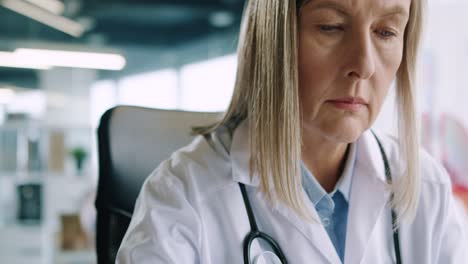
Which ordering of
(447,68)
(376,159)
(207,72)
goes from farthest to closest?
(207,72) → (447,68) → (376,159)

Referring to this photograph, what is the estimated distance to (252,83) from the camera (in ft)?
2.60

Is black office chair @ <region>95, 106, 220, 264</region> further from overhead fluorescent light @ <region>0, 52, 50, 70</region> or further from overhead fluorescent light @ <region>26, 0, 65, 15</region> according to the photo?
overhead fluorescent light @ <region>0, 52, 50, 70</region>

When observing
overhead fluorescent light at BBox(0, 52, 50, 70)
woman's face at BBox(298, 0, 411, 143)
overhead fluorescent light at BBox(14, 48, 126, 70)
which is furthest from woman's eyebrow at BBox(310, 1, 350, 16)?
overhead fluorescent light at BBox(0, 52, 50, 70)

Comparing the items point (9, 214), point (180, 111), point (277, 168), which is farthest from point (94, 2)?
point (277, 168)

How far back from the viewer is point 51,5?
427 centimetres

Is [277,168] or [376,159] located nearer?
[277,168]

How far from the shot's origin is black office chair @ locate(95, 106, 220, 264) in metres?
0.90

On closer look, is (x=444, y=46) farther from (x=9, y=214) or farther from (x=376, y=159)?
Result: (x=9, y=214)

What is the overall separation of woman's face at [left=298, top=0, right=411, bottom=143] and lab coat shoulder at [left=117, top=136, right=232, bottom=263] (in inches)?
6.8

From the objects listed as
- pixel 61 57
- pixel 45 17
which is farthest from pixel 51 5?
pixel 61 57

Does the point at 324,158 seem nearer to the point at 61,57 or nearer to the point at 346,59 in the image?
the point at 346,59

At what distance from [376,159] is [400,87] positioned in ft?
0.45

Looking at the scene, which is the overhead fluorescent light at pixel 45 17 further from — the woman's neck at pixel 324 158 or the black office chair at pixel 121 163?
the woman's neck at pixel 324 158

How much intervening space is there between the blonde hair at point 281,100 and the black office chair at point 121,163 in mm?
180
